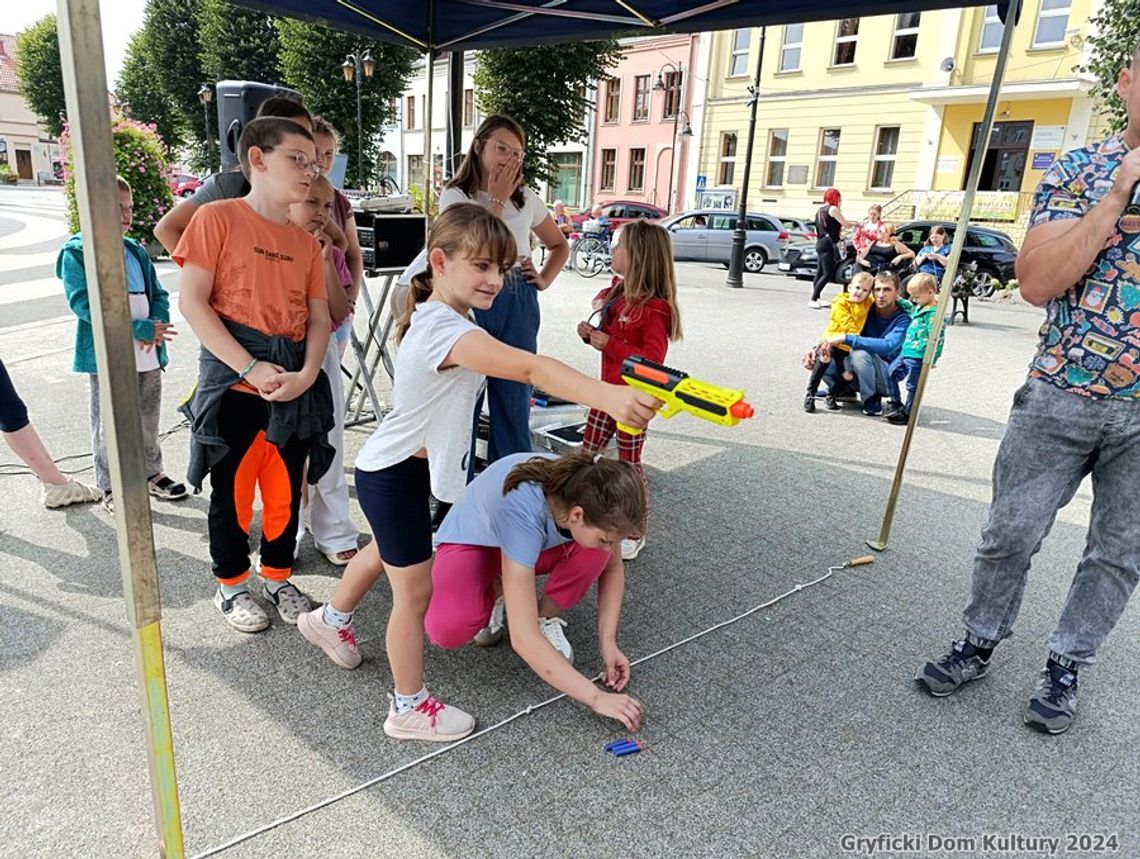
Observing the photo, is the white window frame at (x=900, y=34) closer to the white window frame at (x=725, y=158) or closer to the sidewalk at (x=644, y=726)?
the white window frame at (x=725, y=158)

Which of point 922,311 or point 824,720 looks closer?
point 824,720

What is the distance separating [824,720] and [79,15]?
2.43 m

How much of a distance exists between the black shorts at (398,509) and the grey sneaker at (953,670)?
5.50ft

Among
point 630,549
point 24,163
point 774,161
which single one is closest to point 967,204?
point 630,549

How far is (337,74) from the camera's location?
23078 mm

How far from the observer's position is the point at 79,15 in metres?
1.15

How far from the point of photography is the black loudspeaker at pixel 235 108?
168 inches

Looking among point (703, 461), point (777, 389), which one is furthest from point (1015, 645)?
point (777, 389)

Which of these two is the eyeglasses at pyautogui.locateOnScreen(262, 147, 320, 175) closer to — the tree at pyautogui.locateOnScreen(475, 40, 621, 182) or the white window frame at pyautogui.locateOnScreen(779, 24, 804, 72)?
the tree at pyautogui.locateOnScreen(475, 40, 621, 182)

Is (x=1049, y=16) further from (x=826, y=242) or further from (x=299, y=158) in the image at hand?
(x=299, y=158)

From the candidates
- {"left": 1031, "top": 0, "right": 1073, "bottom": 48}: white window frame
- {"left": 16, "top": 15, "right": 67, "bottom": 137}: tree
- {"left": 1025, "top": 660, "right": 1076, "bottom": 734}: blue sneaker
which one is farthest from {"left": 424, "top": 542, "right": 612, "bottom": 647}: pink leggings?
{"left": 16, "top": 15, "right": 67, "bottom": 137}: tree

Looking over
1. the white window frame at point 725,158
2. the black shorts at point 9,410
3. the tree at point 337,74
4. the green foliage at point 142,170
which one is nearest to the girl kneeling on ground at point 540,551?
the black shorts at point 9,410

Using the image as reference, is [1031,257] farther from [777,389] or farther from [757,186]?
[757,186]

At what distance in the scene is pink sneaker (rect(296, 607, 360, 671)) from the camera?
238cm
